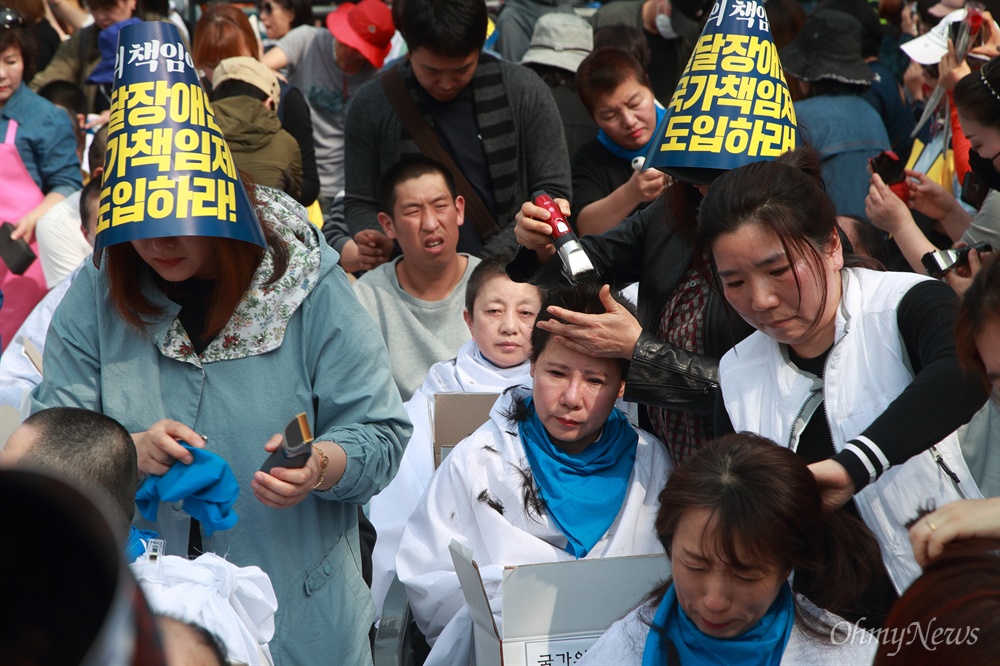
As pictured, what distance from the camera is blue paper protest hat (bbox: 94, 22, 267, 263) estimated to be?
7.57 ft

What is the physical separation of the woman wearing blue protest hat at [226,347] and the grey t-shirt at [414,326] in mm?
1619

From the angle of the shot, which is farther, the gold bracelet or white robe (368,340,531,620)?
white robe (368,340,531,620)

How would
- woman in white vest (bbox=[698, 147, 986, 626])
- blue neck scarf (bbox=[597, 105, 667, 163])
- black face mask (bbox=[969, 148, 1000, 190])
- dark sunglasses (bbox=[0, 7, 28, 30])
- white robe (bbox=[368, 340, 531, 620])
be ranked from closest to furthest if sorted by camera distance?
woman in white vest (bbox=[698, 147, 986, 626]) < black face mask (bbox=[969, 148, 1000, 190]) < white robe (bbox=[368, 340, 531, 620]) < blue neck scarf (bbox=[597, 105, 667, 163]) < dark sunglasses (bbox=[0, 7, 28, 30])

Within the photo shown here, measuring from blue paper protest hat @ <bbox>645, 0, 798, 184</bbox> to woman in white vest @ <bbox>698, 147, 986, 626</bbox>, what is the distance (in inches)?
14.1

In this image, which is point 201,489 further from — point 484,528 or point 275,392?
point 484,528

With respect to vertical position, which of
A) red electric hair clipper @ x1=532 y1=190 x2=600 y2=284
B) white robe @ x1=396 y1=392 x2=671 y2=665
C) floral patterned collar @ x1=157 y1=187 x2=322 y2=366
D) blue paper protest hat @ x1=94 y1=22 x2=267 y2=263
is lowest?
white robe @ x1=396 y1=392 x2=671 y2=665

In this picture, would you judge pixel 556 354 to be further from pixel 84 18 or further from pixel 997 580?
pixel 84 18

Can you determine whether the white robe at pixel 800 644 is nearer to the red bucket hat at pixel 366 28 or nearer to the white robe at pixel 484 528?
the white robe at pixel 484 528

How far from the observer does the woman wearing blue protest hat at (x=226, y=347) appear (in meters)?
2.36

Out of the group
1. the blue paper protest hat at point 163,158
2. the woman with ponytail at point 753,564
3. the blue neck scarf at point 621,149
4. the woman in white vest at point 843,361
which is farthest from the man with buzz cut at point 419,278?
the woman with ponytail at point 753,564

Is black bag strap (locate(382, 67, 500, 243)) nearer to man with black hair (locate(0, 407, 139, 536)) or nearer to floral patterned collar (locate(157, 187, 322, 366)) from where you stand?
floral patterned collar (locate(157, 187, 322, 366))

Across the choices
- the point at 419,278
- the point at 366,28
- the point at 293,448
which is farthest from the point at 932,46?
the point at 293,448

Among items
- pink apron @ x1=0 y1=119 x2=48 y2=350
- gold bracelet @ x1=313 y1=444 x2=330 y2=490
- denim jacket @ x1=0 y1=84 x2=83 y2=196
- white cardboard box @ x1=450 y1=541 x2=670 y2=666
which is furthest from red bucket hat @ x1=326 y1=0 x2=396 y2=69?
white cardboard box @ x1=450 y1=541 x2=670 y2=666

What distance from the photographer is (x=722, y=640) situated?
1.98 metres
